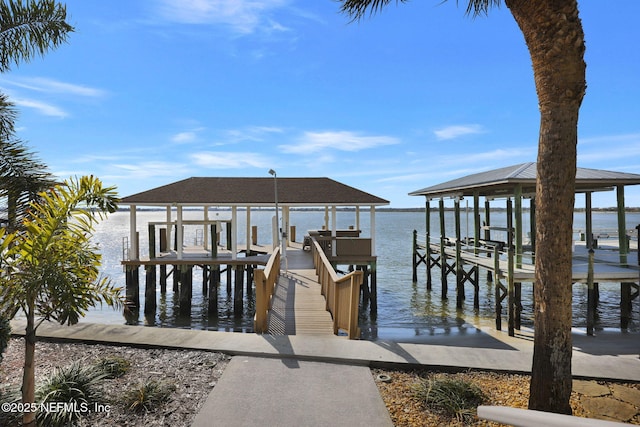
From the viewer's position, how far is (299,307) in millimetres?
9562

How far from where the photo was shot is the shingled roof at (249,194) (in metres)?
17.0

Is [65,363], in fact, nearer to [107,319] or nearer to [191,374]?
[191,374]

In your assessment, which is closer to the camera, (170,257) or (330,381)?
(330,381)

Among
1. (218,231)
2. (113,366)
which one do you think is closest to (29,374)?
(113,366)

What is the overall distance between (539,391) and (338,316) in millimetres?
4302

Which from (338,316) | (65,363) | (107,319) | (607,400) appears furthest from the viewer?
(107,319)

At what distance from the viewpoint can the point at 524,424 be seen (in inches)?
74.0

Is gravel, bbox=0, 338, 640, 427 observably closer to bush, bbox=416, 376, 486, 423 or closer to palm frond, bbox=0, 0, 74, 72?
bush, bbox=416, 376, 486, 423

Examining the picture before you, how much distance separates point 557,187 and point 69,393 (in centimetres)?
593

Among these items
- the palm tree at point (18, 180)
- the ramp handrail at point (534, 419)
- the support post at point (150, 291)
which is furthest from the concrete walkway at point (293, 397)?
the support post at point (150, 291)

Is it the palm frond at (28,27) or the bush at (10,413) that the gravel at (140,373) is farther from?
the palm frond at (28,27)

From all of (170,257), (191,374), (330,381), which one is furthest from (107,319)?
(330,381)

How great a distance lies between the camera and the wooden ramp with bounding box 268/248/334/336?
26.5ft

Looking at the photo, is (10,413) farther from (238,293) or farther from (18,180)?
(238,293)
